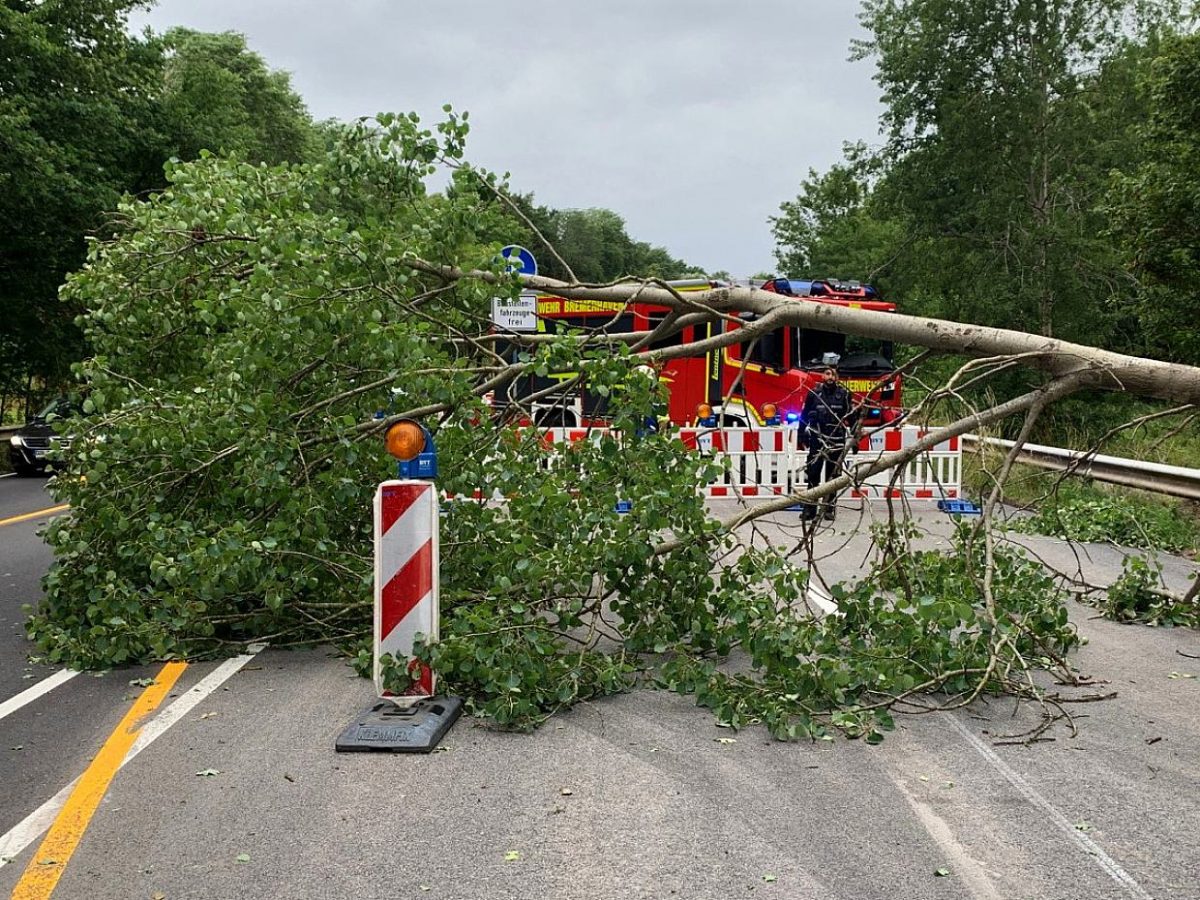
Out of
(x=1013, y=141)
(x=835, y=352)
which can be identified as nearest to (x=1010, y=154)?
(x=1013, y=141)

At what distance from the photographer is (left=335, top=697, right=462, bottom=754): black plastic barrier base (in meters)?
5.12

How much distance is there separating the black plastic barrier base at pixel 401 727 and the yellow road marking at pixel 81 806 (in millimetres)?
1001

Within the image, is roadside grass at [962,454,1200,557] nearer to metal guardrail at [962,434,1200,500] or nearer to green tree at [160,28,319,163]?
metal guardrail at [962,434,1200,500]

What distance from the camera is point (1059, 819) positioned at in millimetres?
4285

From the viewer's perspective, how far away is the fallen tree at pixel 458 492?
591cm

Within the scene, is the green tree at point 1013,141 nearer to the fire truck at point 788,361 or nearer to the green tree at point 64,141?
the fire truck at point 788,361

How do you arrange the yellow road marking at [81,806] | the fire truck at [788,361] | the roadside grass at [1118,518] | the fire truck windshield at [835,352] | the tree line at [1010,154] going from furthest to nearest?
1. the tree line at [1010,154]
2. the fire truck windshield at [835,352]
3. the fire truck at [788,361]
4. the roadside grass at [1118,518]
5. the yellow road marking at [81,806]

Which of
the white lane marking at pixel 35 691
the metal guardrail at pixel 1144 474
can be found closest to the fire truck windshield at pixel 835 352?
the metal guardrail at pixel 1144 474

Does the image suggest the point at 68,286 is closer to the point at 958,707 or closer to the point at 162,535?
the point at 162,535

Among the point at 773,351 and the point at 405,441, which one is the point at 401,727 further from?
the point at 773,351

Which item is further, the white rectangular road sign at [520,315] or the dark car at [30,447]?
the dark car at [30,447]

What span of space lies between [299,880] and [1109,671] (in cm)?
481

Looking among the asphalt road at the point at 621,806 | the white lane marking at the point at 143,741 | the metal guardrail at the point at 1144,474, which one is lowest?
the white lane marking at the point at 143,741

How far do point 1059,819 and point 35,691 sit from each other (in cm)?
534
